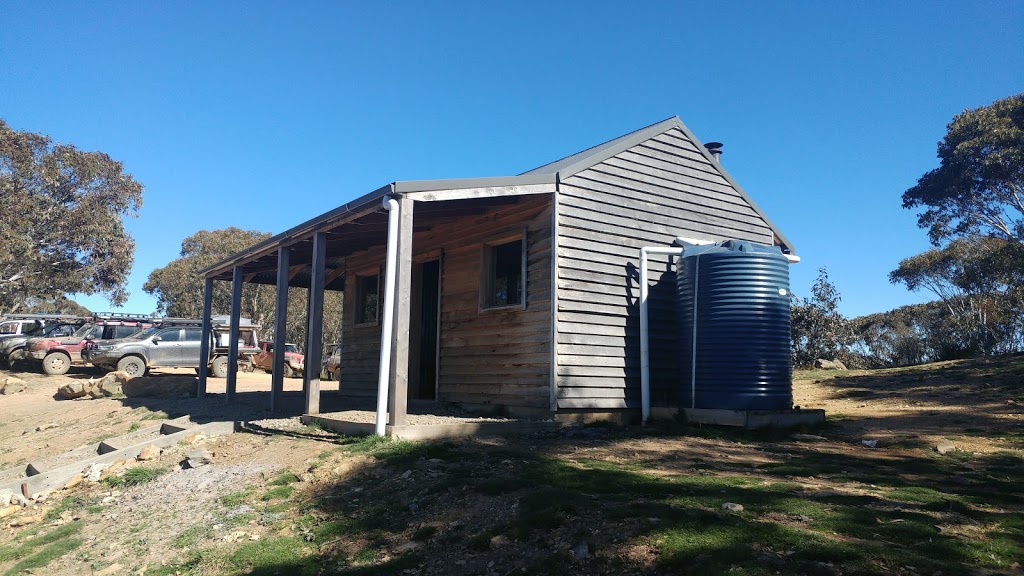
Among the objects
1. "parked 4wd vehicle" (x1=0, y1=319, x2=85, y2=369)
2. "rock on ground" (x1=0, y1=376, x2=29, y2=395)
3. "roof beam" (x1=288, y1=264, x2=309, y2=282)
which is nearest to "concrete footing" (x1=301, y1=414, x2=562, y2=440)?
"roof beam" (x1=288, y1=264, x2=309, y2=282)

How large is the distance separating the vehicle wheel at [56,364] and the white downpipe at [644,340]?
1964cm

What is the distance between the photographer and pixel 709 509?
4.36 meters

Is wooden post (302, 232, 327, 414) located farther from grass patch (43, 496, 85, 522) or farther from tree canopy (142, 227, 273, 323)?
tree canopy (142, 227, 273, 323)

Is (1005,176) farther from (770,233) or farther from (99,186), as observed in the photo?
(99,186)

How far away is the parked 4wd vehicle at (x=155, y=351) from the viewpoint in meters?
20.3

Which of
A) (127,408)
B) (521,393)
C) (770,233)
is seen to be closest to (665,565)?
(521,393)

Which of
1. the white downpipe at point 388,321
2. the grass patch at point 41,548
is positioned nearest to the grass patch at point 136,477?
the grass patch at point 41,548

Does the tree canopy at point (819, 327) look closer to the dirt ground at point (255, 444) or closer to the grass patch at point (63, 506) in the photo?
the dirt ground at point (255, 444)

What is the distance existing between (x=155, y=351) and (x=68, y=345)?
304 centimetres

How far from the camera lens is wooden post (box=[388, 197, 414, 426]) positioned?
24.3ft

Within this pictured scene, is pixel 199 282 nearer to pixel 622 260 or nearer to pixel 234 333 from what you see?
pixel 234 333

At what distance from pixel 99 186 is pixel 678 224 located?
88.8 feet

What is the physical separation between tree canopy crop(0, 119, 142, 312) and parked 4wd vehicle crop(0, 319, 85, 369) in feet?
10.8

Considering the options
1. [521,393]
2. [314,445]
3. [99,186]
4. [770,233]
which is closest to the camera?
[314,445]
